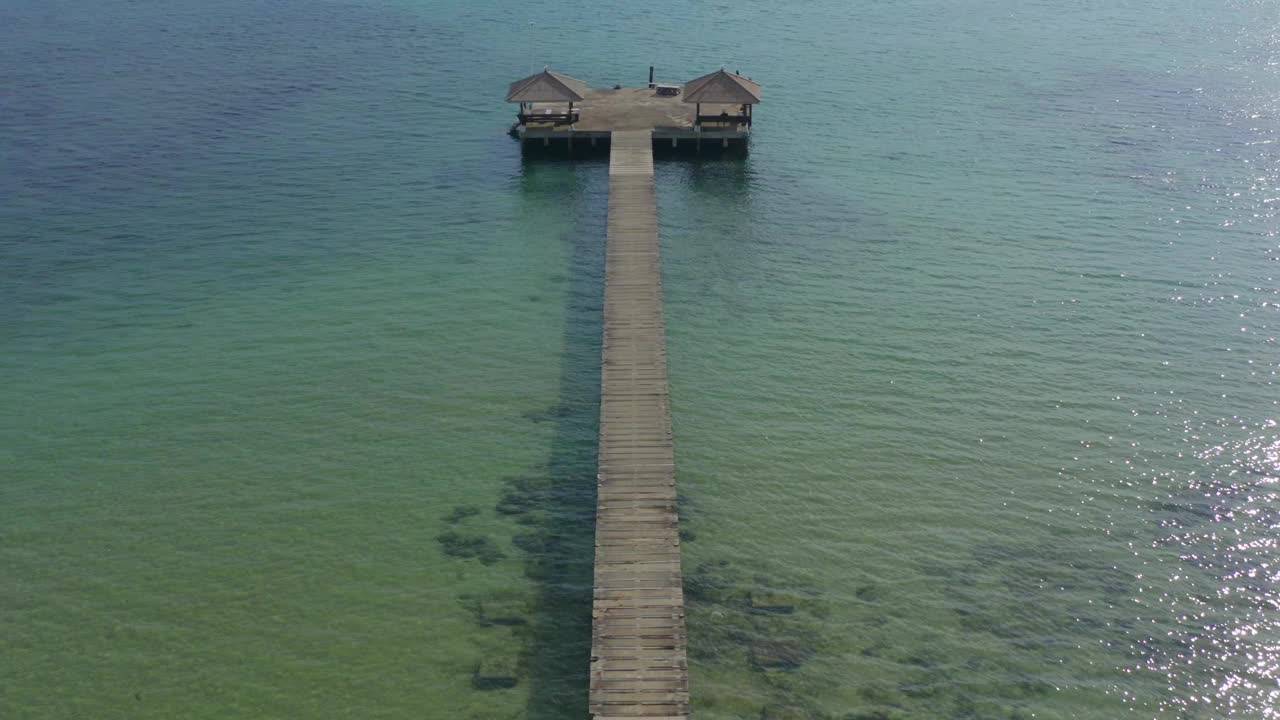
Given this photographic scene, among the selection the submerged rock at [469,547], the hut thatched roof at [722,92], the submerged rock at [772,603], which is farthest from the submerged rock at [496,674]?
the hut thatched roof at [722,92]

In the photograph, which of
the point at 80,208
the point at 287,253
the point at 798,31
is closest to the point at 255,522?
the point at 287,253

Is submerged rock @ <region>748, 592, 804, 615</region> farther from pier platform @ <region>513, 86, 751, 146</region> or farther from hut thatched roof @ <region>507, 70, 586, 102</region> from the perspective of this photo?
hut thatched roof @ <region>507, 70, 586, 102</region>

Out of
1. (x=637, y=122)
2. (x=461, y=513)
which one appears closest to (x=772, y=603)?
(x=461, y=513)

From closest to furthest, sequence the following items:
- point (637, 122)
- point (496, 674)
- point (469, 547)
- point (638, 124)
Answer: point (496, 674) → point (469, 547) → point (638, 124) → point (637, 122)

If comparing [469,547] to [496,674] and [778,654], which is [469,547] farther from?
[778,654]

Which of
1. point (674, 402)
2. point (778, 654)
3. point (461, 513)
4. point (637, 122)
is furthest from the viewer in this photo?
point (637, 122)

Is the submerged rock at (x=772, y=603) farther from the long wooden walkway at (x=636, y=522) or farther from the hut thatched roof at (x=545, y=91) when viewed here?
the hut thatched roof at (x=545, y=91)
